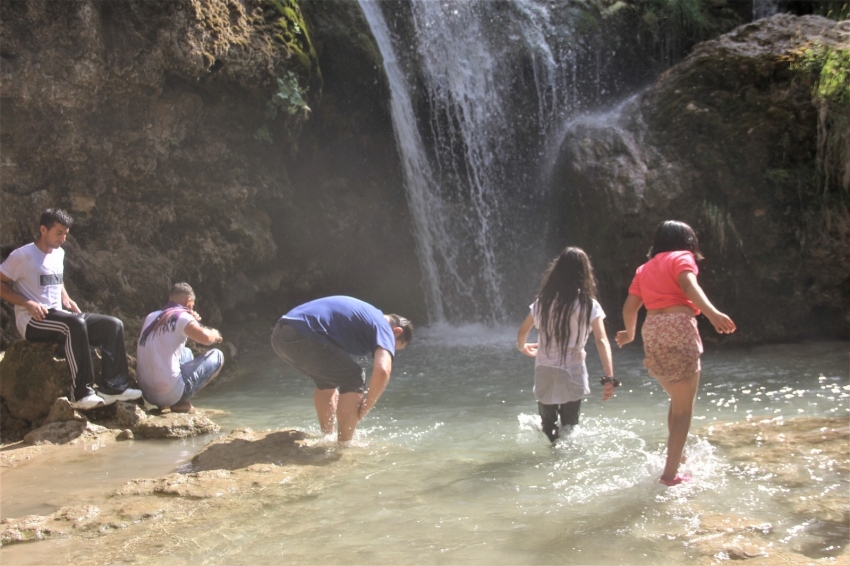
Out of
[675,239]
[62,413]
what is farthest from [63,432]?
[675,239]

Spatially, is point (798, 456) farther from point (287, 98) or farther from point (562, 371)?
point (287, 98)

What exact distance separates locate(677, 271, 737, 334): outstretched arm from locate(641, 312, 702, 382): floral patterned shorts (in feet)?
0.59

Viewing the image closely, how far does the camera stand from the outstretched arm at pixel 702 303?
3.92 m

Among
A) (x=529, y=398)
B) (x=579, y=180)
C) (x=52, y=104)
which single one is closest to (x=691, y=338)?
(x=529, y=398)

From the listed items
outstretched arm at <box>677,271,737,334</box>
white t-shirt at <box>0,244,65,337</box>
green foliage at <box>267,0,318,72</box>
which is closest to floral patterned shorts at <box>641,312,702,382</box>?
outstretched arm at <box>677,271,737,334</box>

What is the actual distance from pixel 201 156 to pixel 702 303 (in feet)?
25.0

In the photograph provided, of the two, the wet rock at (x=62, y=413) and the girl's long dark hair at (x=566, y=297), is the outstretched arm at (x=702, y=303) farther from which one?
the wet rock at (x=62, y=413)

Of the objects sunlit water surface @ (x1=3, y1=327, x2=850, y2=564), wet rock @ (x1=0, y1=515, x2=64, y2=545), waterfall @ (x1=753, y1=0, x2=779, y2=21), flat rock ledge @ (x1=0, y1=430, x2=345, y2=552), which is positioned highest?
waterfall @ (x1=753, y1=0, x2=779, y2=21)

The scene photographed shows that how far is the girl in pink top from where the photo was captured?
164 inches

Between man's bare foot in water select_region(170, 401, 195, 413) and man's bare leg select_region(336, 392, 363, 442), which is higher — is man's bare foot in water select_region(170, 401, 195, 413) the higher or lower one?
the lower one

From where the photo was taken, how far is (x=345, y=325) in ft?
16.6

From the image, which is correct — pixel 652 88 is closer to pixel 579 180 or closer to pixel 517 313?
pixel 579 180

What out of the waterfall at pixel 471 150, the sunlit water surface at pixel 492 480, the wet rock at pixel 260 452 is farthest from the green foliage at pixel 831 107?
the wet rock at pixel 260 452

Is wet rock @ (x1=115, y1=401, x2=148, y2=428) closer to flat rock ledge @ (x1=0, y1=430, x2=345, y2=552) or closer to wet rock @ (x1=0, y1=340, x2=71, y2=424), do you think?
wet rock @ (x1=0, y1=340, x2=71, y2=424)
